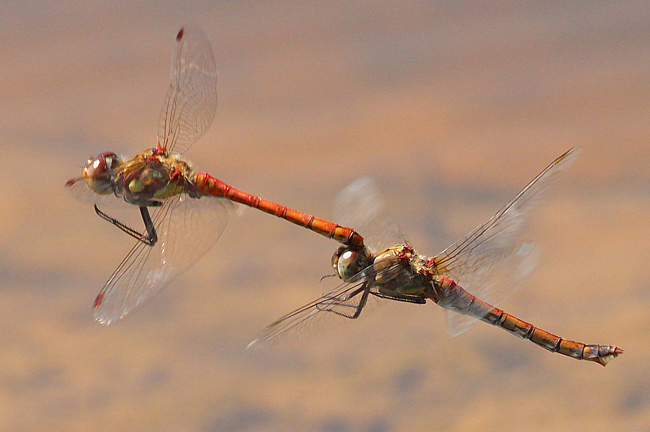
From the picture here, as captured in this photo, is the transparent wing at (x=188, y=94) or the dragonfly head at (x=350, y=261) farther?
the transparent wing at (x=188, y=94)

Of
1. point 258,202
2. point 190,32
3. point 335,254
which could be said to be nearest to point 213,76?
point 190,32

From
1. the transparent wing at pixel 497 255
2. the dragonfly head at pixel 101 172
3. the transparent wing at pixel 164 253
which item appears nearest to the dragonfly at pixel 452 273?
the transparent wing at pixel 497 255

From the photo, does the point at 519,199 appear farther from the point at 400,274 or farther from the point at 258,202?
the point at 258,202

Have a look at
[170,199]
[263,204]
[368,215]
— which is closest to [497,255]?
[368,215]

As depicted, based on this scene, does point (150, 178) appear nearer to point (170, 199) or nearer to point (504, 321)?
point (170, 199)

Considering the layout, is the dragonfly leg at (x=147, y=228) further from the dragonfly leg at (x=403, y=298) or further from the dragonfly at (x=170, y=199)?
the dragonfly leg at (x=403, y=298)

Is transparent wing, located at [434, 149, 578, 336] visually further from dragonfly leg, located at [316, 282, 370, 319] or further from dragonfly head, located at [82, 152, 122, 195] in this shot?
dragonfly head, located at [82, 152, 122, 195]
